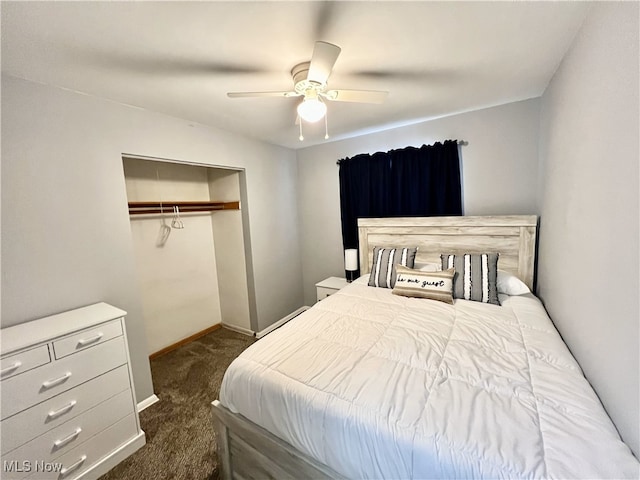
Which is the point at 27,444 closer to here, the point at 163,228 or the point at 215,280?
the point at 163,228

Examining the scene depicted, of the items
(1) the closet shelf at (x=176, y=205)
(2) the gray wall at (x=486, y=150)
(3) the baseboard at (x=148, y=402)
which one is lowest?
(3) the baseboard at (x=148, y=402)

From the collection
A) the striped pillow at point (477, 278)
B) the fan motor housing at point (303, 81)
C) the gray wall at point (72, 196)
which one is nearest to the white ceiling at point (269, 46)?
the fan motor housing at point (303, 81)

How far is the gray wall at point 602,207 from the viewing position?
89 cm

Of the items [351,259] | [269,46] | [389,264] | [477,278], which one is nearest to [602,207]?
[477,278]

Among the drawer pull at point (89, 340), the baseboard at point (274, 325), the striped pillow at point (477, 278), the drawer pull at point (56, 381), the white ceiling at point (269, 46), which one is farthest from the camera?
the baseboard at point (274, 325)

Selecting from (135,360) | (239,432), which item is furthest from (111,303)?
(239,432)

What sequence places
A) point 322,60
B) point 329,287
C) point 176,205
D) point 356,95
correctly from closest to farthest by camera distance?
point 322,60, point 356,95, point 176,205, point 329,287

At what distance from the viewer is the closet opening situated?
2.71 metres

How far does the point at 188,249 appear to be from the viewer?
3.11 metres

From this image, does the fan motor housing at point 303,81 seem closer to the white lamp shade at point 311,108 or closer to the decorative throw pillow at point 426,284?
the white lamp shade at point 311,108

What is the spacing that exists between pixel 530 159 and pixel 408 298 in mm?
1670

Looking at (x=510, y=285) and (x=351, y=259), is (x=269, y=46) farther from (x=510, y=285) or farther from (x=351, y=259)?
(x=510, y=285)

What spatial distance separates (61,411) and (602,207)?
288 centimetres

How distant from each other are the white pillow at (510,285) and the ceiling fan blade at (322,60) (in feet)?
6.77
